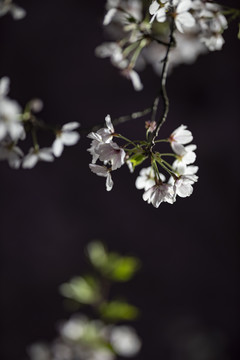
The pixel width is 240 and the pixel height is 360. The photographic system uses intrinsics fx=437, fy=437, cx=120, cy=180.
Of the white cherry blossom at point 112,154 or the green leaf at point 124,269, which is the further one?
the green leaf at point 124,269

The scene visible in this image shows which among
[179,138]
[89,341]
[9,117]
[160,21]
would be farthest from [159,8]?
[89,341]

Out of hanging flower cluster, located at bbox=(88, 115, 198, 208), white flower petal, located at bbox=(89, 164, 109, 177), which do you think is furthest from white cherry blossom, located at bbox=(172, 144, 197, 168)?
white flower petal, located at bbox=(89, 164, 109, 177)

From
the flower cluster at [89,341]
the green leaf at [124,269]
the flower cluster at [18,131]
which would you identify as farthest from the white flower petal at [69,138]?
the flower cluster at [89,341]

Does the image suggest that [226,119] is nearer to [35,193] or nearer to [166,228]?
[166,228]

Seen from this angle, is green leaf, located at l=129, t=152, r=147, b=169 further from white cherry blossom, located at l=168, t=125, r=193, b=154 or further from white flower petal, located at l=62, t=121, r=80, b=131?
white flower petal, located at l=62, t=121, r=80, b=131

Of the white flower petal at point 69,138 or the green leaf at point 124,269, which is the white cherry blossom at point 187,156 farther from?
the green leaf at point 124,269

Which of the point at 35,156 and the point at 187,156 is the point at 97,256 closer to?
the point at 35,156
